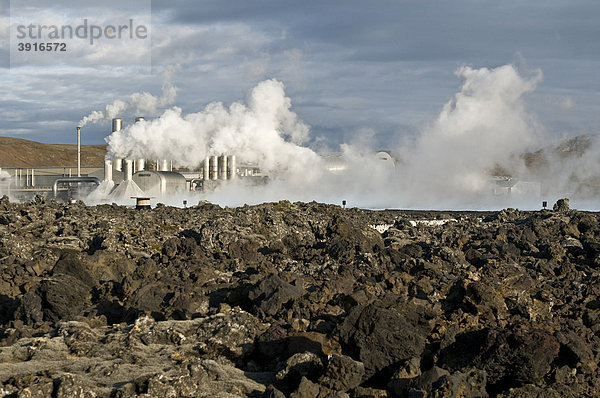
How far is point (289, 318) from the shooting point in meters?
17.5

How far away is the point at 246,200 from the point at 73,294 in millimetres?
46301

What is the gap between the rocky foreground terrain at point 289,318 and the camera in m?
13.7

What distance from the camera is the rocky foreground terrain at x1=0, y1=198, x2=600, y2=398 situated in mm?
13695

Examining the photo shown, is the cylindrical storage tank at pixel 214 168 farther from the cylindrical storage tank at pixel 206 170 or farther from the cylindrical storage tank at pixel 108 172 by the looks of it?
the cylindrical storage tank at pixel 108 172

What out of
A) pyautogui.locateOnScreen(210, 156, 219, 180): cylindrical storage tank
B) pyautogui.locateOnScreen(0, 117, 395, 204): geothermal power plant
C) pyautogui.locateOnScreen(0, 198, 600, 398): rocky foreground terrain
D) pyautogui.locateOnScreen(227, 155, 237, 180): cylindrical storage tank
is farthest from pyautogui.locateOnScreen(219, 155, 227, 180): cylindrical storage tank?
pyautogui.locateOnScreen(0, 198, 600, 398): rocky foreground terrain

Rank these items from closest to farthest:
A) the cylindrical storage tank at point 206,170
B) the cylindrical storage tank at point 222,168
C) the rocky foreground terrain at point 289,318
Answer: the rocky foreground terrain at point 289,318
the cylindrical storage tank at point 222,168
the cylindrical storage tank at point 206,170

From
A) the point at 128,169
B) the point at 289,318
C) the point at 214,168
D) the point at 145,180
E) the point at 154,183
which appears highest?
the point at 214,168

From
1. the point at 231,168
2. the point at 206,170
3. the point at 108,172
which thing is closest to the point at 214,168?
the point at 206,170

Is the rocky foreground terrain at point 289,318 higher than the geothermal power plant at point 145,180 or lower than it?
lower

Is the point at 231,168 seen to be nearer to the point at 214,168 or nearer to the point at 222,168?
the point at 222,168

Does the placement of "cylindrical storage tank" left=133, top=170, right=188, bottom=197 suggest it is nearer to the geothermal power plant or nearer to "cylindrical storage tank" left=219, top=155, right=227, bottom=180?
the geothermal power plant

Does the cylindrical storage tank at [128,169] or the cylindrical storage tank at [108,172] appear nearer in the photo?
the cylindrical storage tank at [128,169]

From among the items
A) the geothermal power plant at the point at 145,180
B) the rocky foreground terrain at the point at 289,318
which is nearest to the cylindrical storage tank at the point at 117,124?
the geothermal power plant at the point at 145,180

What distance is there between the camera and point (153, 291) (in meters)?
20.9
